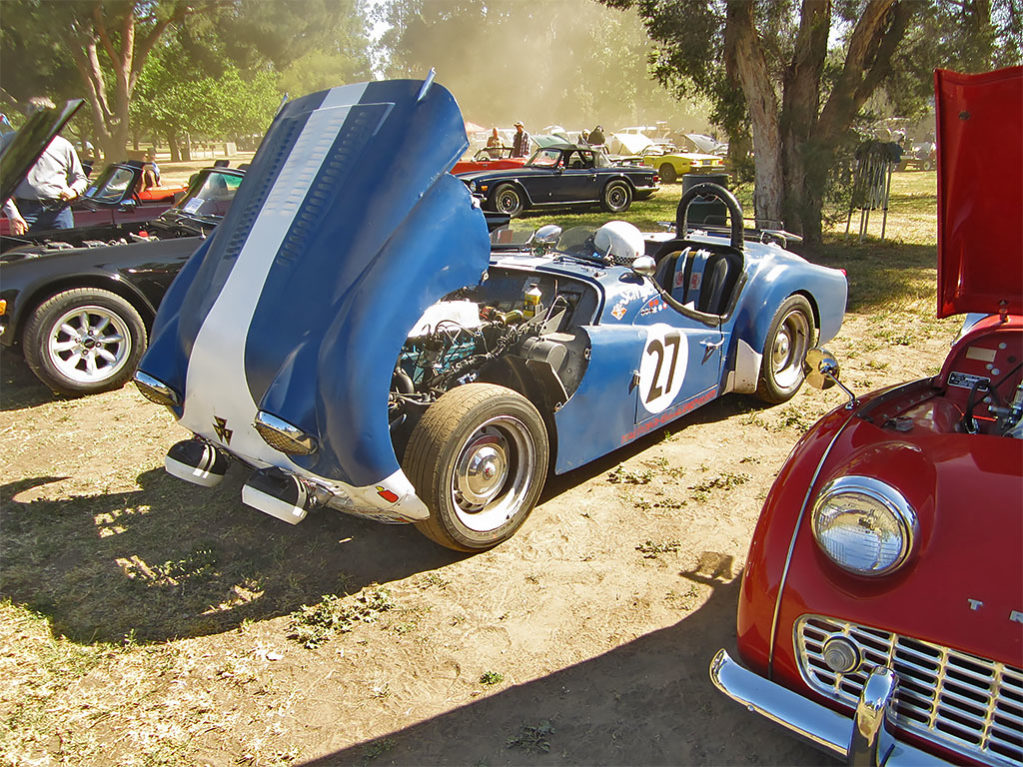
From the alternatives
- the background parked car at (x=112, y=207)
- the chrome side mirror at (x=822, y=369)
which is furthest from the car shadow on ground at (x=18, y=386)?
the chrome side mirror at (x=822, y=369)

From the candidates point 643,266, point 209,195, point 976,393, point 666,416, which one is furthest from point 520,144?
point 976,393

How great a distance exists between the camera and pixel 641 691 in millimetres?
2686

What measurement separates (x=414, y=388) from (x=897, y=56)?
10.8 meters

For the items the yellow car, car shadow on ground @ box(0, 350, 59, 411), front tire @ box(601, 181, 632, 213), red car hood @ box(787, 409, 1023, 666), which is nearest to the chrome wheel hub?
car shadow on ground @ box(0, 350, 59, 411)

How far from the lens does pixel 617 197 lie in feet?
55.9

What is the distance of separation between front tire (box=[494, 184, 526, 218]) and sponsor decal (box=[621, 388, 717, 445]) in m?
11.3

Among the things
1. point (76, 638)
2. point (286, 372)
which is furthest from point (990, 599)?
point (76, 638)

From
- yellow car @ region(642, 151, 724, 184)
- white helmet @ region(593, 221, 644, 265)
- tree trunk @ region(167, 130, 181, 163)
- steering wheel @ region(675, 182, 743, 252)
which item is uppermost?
tree trunk @ region(167, 130, 181, 163)

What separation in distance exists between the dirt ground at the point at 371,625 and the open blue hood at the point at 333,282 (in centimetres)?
70

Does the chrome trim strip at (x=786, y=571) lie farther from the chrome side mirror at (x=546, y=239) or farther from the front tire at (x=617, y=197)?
the front tire at (x=617, y=197)

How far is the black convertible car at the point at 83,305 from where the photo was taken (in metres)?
5.62

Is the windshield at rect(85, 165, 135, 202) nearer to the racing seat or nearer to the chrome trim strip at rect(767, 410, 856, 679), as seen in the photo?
the racing seat

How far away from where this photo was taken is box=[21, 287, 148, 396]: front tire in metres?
5.66

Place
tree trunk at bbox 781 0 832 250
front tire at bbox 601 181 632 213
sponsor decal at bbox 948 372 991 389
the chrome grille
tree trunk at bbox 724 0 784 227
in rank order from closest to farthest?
the chrome grille, sponsor decal at bbox 948 372 991 389, tree trunk at bbox 724 0 784 227, tree trunk at bbox 781 0 832 250, front tire at bbox 601 181 632 213
